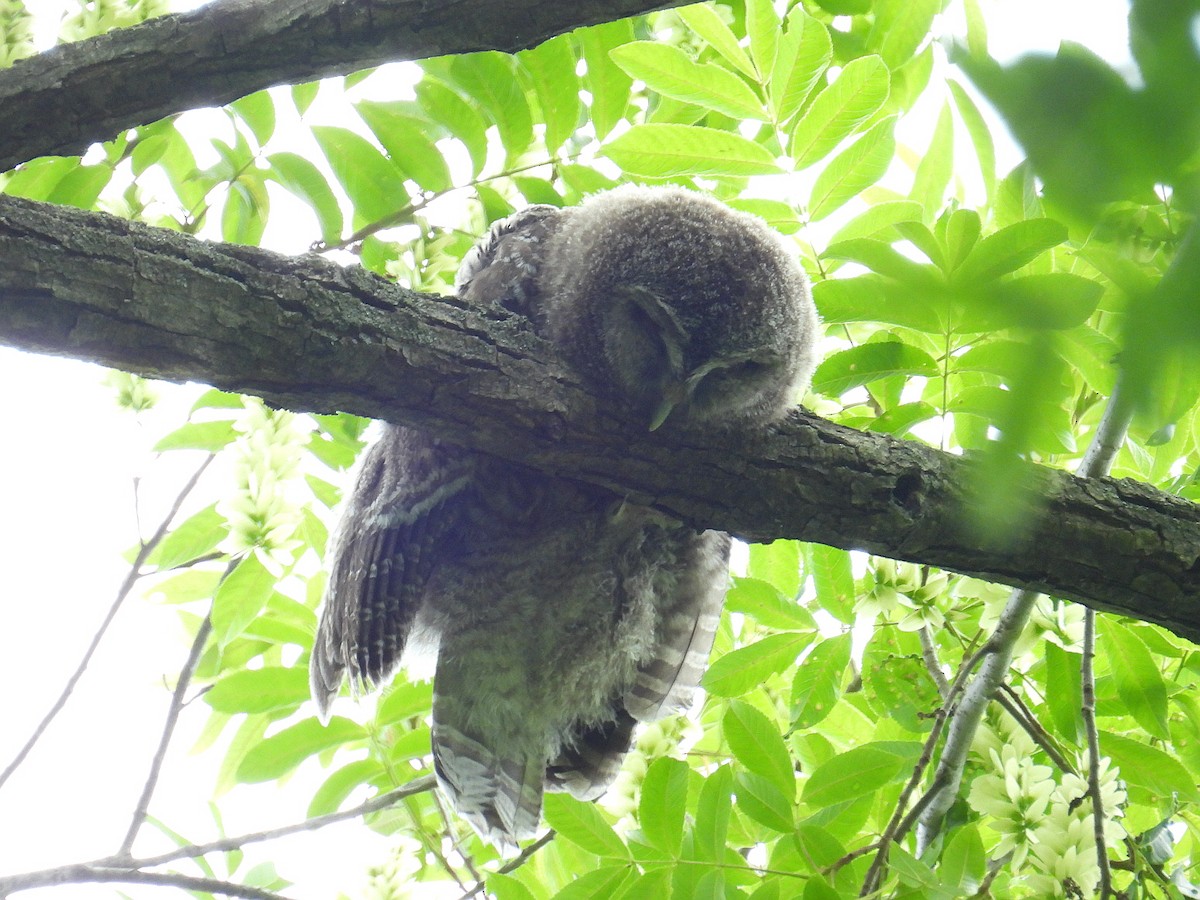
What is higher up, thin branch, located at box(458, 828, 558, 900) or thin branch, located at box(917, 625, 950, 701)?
thin branch, located at box(917, 625, 950, 701)

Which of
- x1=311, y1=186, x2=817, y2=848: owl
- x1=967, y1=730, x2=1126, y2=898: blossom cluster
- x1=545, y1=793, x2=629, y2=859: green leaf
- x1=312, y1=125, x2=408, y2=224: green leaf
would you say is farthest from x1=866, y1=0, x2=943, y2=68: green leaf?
x1=545, y1=793, x2=629, y2=859: green leaf

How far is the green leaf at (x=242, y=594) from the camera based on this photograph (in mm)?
2090

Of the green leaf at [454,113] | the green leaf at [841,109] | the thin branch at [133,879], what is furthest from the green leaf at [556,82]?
the thin branch at [133,879]

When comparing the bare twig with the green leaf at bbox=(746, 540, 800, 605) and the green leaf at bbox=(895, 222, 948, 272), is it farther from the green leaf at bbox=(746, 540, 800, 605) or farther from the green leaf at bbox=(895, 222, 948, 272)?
the green leaf at bbox=(895, 222, 948, 272)

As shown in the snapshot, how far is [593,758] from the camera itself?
8.47 ft

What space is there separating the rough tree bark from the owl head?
73 millimetres

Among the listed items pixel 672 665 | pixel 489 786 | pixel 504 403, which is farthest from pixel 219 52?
pixel 489 786

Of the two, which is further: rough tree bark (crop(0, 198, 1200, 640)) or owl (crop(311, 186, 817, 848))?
owl (crop(311, 186, 817, 848))

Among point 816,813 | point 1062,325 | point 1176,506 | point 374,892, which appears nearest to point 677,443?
point 816,813

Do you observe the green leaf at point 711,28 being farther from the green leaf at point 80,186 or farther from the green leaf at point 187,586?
the green leaf at point 187,586

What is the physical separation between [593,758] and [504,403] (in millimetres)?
1265

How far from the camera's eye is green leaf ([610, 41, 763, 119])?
1.90 metres

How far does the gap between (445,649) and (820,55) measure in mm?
1551

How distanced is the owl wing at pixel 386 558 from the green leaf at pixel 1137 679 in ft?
4.36
